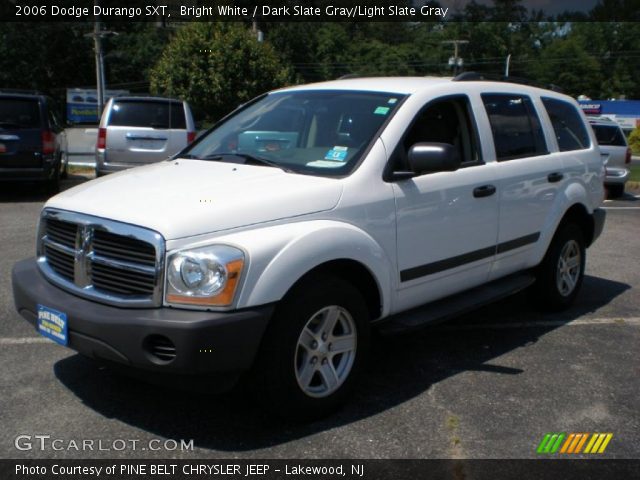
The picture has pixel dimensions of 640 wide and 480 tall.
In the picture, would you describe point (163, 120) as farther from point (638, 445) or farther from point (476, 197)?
point (638, 445)

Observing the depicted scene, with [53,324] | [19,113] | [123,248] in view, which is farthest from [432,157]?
[19,113]

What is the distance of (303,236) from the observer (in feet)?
11.8

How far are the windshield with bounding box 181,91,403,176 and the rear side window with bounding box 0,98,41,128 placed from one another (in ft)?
25.7

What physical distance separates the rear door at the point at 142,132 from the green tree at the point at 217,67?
53.9 ft

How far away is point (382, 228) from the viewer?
4.08 meters

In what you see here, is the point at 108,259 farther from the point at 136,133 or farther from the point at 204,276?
the point at 136,133

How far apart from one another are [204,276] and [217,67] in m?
26.2

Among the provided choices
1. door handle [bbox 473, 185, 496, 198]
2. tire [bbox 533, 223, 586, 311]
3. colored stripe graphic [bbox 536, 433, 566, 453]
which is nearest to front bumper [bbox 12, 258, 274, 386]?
colored stripe graphic [bbox 536, 433, 566, 453]

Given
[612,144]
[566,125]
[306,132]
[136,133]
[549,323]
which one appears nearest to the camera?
[306,132]

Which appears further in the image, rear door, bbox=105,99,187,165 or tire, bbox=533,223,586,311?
rear door, bbox=105,99,187,165

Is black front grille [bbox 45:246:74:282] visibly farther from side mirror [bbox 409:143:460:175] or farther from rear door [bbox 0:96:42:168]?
rear door [bbox 0:96:42:168]

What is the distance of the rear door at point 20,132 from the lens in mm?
11500

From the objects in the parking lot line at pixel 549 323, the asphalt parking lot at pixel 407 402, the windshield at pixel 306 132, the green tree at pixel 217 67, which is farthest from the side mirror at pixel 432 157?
the green tree at pixel 217 67

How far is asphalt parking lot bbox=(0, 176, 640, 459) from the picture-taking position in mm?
3629
